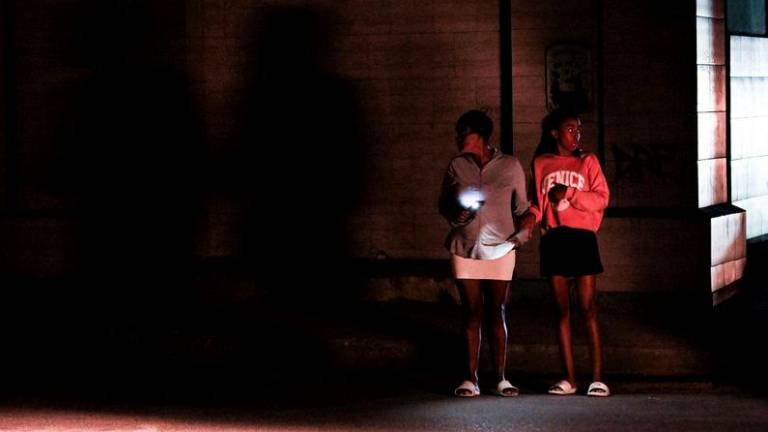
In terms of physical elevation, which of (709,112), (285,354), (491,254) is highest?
(709,112)

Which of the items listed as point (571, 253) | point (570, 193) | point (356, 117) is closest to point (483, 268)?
point (571, 253)

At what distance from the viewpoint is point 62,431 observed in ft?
25.2

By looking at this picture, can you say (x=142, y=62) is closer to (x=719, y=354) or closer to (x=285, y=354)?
(x=285, y=354)

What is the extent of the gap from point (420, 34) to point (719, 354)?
399 cm

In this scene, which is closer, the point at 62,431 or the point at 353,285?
the point at 62,431

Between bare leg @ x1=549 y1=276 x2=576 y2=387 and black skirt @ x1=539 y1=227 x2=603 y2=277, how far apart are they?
72mm

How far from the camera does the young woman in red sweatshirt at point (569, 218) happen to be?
8.66 meters

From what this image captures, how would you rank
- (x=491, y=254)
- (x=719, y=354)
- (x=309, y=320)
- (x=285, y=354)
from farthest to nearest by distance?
1. (x=309, y=320)
2. (x=285, y=354)
3. (x=719, y=354)
4. (x=491, y=254)

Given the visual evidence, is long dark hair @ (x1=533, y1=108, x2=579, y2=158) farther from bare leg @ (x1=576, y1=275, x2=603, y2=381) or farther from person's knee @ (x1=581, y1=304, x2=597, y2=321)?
person's knee @ (x1=581, y1=304, x2=597, y2=321)

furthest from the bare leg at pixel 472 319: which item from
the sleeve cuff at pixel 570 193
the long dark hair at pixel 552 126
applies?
the long dark hair at pixel 552 126

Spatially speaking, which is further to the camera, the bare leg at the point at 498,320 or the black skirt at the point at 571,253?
the bare leg at the point at 498,320

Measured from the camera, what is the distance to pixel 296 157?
1257 cm

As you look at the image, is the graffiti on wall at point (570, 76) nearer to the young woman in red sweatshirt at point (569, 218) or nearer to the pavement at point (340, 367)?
the pavement at point (340, 367)

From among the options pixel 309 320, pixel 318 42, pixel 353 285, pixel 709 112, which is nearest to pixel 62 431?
pixel 309 320
